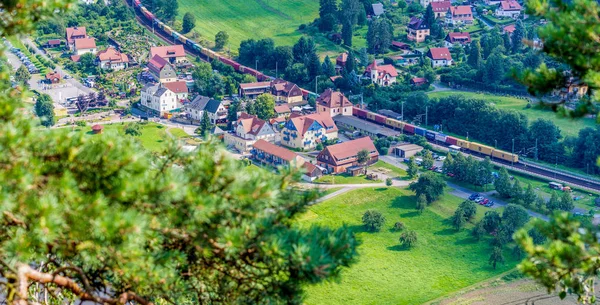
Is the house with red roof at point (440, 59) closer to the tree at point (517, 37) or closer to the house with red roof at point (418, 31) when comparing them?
the tree at point (517, 37)

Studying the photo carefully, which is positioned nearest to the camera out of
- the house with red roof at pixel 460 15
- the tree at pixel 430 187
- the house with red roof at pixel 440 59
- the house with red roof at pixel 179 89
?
the tree at pixel 430 187

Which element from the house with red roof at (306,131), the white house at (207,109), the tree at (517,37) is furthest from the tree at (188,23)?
→ the tree at (517,37)

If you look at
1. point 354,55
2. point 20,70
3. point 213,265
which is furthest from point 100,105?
point 213,265

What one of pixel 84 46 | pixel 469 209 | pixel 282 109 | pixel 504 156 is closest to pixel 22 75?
pixel 84 46

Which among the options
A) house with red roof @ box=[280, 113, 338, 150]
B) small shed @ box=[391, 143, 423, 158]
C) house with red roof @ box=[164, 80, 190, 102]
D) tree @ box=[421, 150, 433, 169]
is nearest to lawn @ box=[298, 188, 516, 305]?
tree @ box=[421, 150, 433, 169]

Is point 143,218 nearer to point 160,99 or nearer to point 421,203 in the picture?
point 421,203

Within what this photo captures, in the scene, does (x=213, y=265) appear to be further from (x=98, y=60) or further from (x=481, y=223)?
(x=98, y=60)
